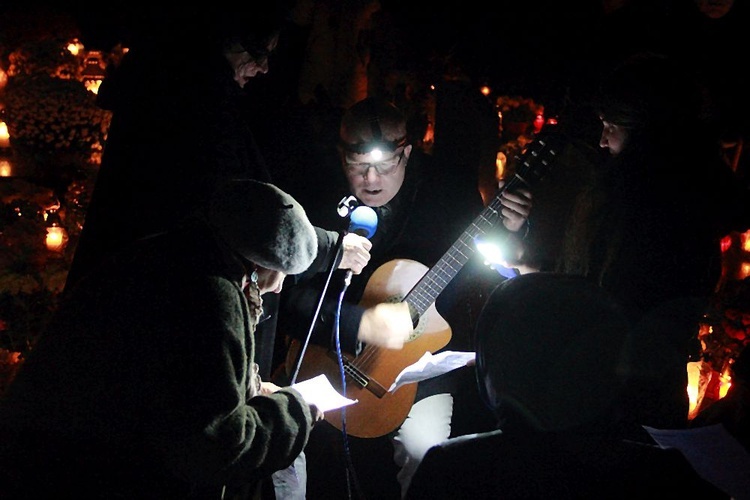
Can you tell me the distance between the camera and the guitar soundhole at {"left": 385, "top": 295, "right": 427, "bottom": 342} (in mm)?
3660

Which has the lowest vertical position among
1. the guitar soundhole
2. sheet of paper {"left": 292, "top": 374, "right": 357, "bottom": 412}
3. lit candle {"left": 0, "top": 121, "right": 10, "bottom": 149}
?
lit candle {"left": 0, "top": 121, "right": 10, "bottom": 149}

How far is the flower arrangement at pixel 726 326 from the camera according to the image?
12.3 feet

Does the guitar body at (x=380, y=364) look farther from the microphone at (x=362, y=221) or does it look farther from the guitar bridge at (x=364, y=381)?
the microphone at (x=362, y=221)

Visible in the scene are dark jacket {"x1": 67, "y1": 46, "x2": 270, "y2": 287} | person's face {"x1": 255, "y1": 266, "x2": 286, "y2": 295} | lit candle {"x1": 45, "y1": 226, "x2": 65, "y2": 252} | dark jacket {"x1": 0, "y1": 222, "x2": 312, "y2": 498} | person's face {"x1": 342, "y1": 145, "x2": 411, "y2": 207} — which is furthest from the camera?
lit candle {"x1": 45, "y1": 226, "x2": 65, "y2": 252}

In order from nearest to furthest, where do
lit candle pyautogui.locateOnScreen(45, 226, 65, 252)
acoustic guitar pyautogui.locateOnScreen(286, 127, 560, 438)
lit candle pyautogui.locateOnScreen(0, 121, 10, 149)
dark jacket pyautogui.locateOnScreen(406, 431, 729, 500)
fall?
1. dark jacket pyautogui.locateOnScreen(406, 431, 729, 500)
2. acoustic guitar pyautogui.locateOnScreen(286, 127, 560, 438)
3. lit candle pyautogui.locateOnScreen(45, 226, 65, 252)
4. lit candle pyautogui.locateOnScreen(0, 121, 10, 149)

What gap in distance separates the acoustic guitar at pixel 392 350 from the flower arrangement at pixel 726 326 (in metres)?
1.71

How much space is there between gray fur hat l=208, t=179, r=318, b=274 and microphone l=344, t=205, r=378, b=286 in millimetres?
924

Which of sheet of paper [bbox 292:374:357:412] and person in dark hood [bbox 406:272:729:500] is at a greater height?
person in dark hood [bbox 406:272:729:500]

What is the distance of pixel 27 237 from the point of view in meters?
4.25

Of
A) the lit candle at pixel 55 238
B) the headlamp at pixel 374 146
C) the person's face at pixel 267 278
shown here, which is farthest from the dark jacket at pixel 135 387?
the lit candle at pixel 55 238

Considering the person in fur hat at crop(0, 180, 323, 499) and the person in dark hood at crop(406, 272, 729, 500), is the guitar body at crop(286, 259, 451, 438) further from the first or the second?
the person in dark hood at crop(406, 272, 729, 500)

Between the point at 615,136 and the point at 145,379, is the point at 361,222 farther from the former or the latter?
the point at 145,379

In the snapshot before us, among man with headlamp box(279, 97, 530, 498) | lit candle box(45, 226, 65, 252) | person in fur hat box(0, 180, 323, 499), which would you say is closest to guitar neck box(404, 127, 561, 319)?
man with headlamp box(279, 97, 530, 498)

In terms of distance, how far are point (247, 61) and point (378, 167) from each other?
1101 millimetres
